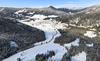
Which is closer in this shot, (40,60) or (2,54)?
(40,60)

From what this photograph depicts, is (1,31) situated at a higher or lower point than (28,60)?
higher

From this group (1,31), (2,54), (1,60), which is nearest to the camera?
(1,60)

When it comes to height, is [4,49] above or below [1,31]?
below

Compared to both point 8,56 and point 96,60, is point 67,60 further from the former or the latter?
point 8,56

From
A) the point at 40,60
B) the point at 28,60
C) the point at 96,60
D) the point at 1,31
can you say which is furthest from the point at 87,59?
the point at 1,31

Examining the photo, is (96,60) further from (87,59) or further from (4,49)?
(4,49)

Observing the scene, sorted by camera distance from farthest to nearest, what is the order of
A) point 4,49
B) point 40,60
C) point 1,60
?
point 4,49 < point 1,60 < point 40,60

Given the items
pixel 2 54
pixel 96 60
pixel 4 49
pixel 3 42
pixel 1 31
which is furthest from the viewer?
pixel 1 31

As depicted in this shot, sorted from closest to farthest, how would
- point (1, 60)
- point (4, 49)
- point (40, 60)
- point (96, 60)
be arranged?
point (96, 60) < point (40, 60) < point (1, 60) < point (4, 49)

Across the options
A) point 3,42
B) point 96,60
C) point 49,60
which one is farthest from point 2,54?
point 96,60
